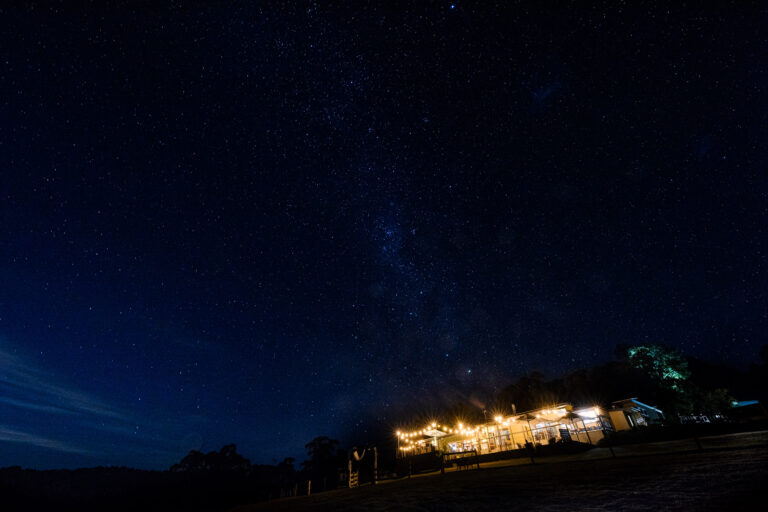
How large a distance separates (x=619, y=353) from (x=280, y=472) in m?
129

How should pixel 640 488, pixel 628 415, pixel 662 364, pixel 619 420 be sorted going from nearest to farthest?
pixel 640 488
pixel 619 420
pixel 628 415
pixel 662 364

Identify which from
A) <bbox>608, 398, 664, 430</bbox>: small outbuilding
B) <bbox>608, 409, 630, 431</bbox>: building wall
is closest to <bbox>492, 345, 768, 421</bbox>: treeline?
<bbox>608, 398, 664, 430</bbox>: small outbuilding

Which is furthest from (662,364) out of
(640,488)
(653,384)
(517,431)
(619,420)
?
(640,488)

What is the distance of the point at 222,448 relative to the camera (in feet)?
425

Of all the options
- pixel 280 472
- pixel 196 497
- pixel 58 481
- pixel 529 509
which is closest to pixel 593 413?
pixel 529 509

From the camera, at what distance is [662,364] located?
3938cm

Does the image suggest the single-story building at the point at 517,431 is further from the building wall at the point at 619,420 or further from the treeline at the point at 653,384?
the treeline at the point at 653,384

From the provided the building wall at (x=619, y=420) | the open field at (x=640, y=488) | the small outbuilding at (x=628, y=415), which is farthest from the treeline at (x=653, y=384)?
the open field at (x=640, y=488)

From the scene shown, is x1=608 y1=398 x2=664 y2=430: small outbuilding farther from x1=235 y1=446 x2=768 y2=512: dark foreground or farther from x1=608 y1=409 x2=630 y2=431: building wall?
x1=235 y1=446 x2=768 y2=512: dark foreground

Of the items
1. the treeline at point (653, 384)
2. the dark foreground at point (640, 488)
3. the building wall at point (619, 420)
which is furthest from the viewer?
the treeline at point (653, 384)

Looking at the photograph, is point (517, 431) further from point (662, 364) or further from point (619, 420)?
point (662, 364)

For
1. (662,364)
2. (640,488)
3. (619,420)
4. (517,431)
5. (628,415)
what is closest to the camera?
(640,488)

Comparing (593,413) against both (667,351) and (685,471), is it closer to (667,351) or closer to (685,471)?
(667,351)

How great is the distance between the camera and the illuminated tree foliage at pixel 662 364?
38.6 m
